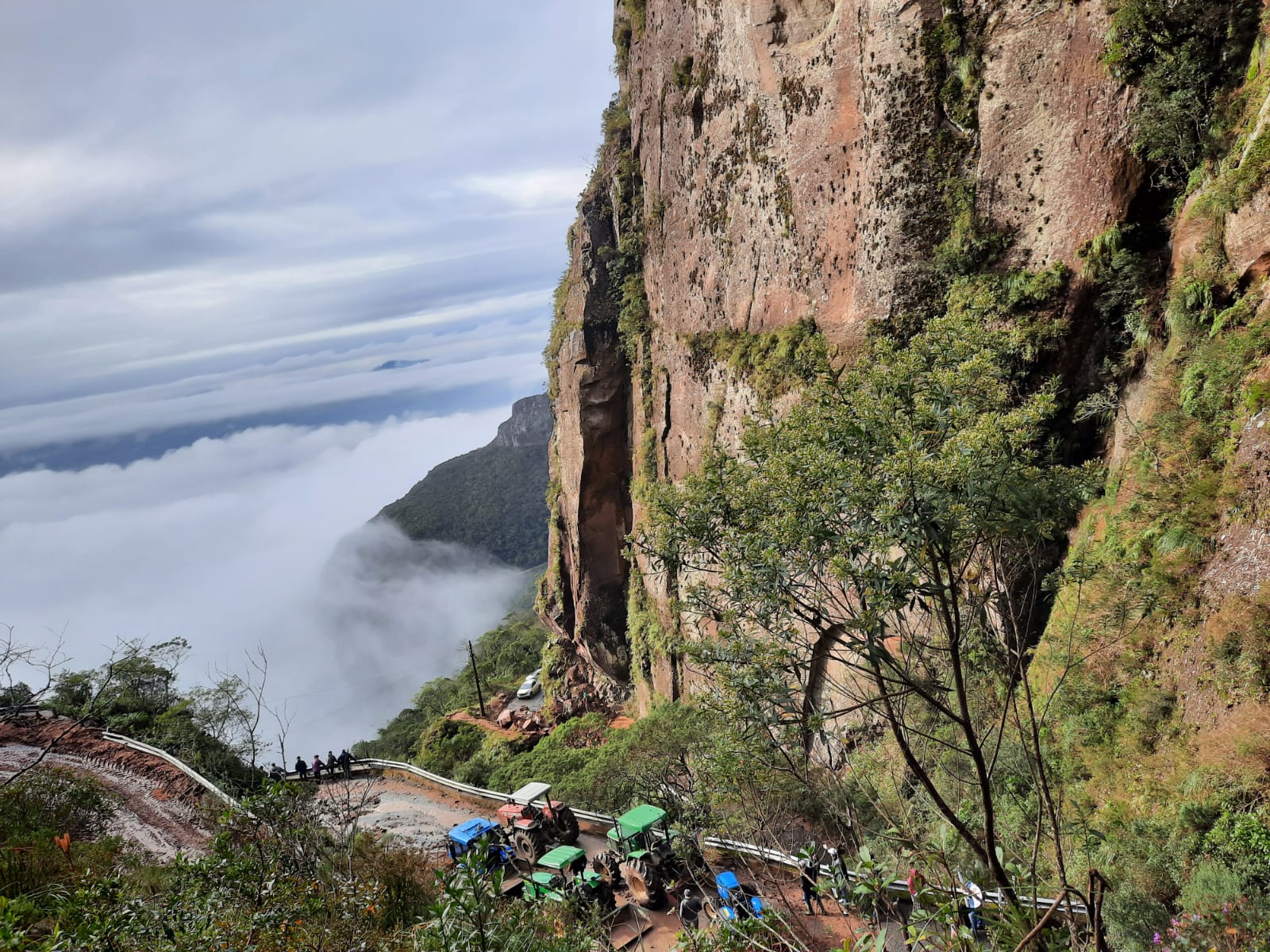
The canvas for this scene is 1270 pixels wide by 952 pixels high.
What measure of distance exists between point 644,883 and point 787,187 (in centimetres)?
1756

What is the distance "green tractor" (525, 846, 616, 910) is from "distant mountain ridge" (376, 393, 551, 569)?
103 m

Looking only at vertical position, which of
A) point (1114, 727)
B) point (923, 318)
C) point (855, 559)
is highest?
point (923, 318)

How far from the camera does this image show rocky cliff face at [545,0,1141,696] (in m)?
14.0

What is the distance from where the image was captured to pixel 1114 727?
9945 mm

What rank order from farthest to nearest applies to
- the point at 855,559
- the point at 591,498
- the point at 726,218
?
the point at 591,498 → the point at 726,218 → the point at 855,559

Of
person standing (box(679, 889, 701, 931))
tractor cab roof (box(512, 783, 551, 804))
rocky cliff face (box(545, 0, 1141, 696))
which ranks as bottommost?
tractor cab roof (box(512, 783, 551, 804))

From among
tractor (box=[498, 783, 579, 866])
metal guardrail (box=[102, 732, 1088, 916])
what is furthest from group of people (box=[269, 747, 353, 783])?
tractor (box=[498, 783, 579, 866])

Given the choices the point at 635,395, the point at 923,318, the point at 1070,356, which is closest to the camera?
the point at 1070,356

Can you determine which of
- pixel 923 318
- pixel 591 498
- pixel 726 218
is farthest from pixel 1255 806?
pixel 591 498

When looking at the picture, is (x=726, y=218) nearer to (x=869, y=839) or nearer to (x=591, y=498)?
(x=591, y=498)

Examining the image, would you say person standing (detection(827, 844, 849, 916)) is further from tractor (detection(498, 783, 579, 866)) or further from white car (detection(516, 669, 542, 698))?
white car (detection(516, 669, 542, 698))

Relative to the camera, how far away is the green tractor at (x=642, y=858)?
1170cm

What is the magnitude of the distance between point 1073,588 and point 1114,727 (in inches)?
101

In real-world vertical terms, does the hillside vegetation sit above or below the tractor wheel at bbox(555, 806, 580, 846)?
below
